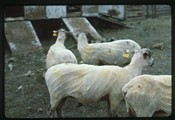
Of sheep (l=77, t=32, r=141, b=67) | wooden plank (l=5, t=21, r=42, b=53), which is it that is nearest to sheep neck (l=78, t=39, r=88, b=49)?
sheep (l=77, t=32, r=141, b=67)

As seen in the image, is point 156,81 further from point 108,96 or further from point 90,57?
point 90,57

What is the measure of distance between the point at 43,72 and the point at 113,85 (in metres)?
0.84

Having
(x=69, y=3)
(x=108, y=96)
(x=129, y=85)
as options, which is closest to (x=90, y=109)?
(x=108, y=96)

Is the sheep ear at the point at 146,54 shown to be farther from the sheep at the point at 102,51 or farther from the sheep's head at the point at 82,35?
the sheep's head at the point at 82,35

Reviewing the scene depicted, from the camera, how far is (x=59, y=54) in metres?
3.81

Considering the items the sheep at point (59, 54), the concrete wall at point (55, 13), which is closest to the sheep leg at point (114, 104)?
A: the sheep at point (59, 54)

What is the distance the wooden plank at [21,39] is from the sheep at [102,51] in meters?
0.45

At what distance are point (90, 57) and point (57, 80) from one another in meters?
0.82

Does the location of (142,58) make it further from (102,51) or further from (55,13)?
(55,13)

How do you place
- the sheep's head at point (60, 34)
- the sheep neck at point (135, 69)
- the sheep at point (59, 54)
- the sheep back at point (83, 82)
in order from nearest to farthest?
the sheep back at point (83, 82)
the sheep neck at point (135, 69)
the sheep at point (59, 54)
the sheep's head at point (60, 34)

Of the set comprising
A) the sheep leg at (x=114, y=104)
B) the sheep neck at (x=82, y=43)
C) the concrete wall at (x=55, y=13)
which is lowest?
the sheep leg at (x=114, y=104)

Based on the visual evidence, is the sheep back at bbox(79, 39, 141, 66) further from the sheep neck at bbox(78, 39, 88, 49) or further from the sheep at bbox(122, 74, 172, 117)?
the sheep at bbox(122, 74, 172, 117)

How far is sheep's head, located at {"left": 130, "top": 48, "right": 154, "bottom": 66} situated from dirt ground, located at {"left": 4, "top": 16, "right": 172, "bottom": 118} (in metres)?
0.12

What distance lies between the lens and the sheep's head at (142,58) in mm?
3490
